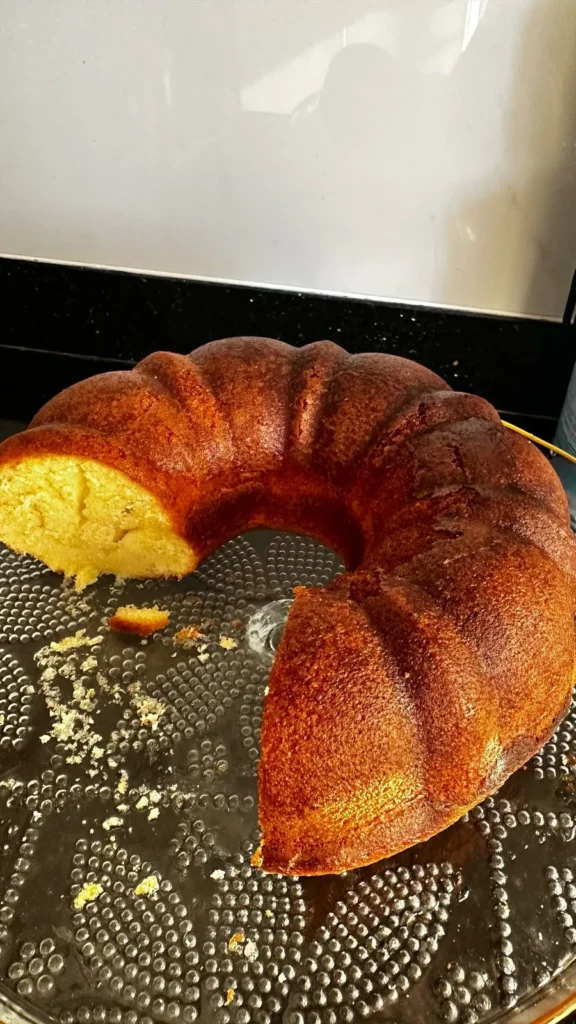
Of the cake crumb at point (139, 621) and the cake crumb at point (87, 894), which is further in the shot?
the cake crumb at point (139, 621)

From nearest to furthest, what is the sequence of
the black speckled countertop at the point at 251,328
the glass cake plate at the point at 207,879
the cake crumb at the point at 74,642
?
1. the glass cake plate at the point at 207,879
2. the cake crumb at the point at 74,642
3. the black speckled countertop at the point at 251,328

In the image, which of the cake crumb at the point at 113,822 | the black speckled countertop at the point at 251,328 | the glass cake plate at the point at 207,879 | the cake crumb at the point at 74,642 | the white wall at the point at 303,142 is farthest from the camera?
the black speckled countertop at the point at 251,328

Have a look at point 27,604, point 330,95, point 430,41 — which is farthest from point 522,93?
point 27,604

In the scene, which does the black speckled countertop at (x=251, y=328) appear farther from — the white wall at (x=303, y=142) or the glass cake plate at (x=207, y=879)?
the glass cake plate at (x=207, y=879)

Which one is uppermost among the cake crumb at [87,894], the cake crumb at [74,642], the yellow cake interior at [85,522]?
Answer: the yellow cake interior at [85,522]

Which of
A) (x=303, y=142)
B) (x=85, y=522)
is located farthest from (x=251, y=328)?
(x=85, y=522)

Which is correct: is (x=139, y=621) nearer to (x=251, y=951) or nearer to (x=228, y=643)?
(x=228, y=643)

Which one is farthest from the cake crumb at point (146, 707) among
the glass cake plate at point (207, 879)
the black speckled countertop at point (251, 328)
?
the black speckled countertop at point (251, 328)
